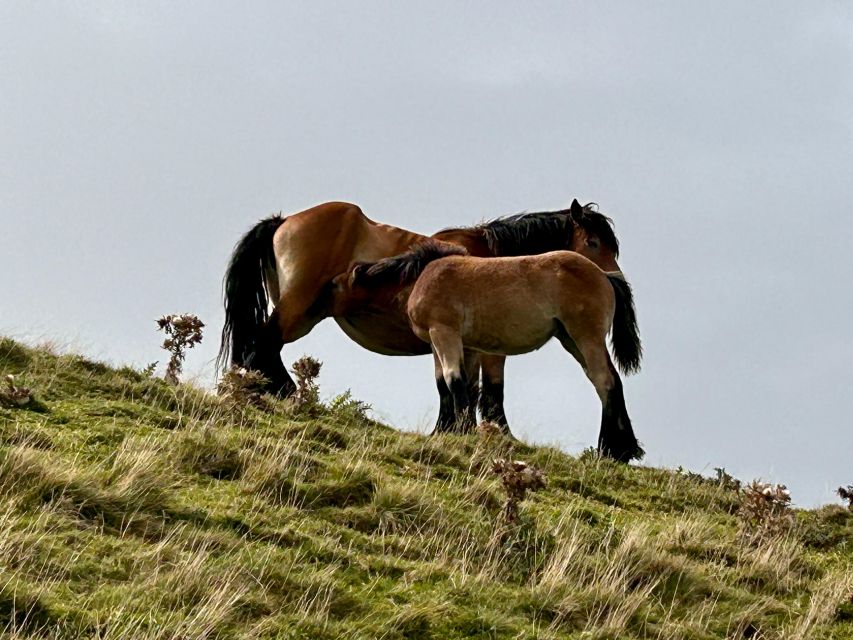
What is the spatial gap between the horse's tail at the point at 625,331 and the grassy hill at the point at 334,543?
253cm

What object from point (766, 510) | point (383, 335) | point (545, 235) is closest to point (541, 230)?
point (545, 235)

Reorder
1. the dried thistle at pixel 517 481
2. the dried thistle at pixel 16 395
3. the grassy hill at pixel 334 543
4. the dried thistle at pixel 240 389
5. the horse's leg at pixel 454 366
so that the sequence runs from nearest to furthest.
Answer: the grassy hill at pixel 334 543 → the dried thistle at pixel 517 481 → the dried thistle at pixel 16 395 → the dried thistle at pixel 240 389 → the horse's leg at pixel 454 366

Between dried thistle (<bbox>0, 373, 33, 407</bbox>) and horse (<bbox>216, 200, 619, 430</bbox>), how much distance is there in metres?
5.02

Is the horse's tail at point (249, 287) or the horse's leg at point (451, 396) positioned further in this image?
the horse's tail at point (249, 287)


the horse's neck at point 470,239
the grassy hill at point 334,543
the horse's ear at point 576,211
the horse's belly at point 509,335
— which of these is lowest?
the grassy hill at point 334,543

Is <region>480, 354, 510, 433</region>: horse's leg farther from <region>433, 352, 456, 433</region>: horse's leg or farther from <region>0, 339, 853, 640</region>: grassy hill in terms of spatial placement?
<region>0, 339, 853, 640</region>: grassy hill

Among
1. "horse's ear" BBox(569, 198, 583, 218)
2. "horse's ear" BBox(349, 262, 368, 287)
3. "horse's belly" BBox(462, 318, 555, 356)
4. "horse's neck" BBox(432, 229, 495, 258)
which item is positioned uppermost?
"horse's ear" BBox(569, 198, 583, 218)

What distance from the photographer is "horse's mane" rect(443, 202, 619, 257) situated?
15.8 meters

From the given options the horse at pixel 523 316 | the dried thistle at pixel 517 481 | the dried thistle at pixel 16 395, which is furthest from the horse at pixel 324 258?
the dried thistle at pixel 517 481

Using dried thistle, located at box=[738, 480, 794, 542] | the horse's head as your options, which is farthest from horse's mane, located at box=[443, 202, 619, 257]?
dried thistle, located at box=[738, 480, 794, 542]

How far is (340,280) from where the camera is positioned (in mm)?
15094

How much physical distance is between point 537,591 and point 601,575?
0.67 m

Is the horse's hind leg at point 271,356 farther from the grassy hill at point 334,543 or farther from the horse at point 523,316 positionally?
the grassy hill at point 334,543

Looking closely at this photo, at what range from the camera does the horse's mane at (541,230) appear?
51.7ft
